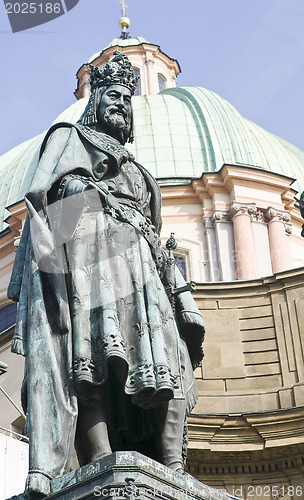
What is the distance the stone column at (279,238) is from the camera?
30.5m

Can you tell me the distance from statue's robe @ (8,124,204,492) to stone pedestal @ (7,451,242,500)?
0.57ft

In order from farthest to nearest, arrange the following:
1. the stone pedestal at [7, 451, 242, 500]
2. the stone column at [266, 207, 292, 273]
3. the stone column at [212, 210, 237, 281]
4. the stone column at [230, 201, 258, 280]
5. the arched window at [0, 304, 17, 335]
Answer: the arched window at [0, 304, 17, 335] → the stone column at [266, 207, 292, 273] → the stone column at [212, 210, 237, 281] → the stone column at [230, 201, 258, 280] → the stone pedestal at [7, 451, 242, 500]

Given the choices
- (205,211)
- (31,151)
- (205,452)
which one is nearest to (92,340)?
(205,452)

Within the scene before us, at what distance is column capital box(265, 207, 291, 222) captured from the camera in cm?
3158

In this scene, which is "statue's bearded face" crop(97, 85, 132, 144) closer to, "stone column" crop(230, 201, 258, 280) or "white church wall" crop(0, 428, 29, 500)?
"white church wall" crop(0, 428, 29, 500)

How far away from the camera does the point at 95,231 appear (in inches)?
245

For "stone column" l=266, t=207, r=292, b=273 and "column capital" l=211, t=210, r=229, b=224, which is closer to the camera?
"stone column" l=266, t=207, r=292, b=273

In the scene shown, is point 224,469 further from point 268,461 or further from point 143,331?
point 143,331

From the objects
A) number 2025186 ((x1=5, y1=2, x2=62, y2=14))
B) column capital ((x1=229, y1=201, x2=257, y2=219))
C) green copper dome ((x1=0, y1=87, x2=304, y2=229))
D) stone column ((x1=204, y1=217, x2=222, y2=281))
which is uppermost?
green copper dome ((x1=0, y1=87, x2=304, y2=229))

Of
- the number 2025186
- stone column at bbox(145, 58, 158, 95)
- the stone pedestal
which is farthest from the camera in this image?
stone column at bbox(145, 58, 158, 95)

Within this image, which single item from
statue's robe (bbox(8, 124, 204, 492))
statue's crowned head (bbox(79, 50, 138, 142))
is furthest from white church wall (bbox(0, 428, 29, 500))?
statue's robe (bbox(8, 124, 204, 492))

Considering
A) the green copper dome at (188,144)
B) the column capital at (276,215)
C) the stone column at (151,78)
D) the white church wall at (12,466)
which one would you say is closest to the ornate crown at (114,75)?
the white church wall at (12,466)

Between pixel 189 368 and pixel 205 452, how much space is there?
501 inches

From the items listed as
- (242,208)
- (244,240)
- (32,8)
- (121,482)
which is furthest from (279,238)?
(121,482)
